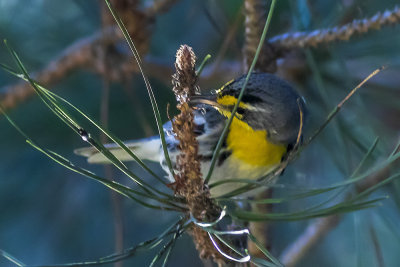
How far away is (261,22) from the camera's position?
99 centimetres

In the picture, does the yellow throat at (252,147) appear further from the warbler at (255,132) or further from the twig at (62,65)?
the twig at (62,65)

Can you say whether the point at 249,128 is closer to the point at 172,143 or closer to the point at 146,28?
the point at 172,143

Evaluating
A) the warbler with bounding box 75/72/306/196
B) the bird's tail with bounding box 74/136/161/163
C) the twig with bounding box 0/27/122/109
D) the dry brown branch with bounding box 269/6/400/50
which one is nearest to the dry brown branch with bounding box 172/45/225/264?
the warbler with bounding box 75/72/306/196

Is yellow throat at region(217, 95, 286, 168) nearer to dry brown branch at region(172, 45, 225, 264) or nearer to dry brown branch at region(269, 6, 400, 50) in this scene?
dry brown branch at region(269, 6, 400, 50)

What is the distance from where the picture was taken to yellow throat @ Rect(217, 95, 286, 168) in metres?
1.02

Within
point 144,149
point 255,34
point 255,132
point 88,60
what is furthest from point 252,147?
point 88,60

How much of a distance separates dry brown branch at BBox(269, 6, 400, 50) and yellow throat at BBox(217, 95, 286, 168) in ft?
0.57

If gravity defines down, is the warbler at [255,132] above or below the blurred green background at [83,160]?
below

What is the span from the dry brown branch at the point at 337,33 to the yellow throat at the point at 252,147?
0.57ft

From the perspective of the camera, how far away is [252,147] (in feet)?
3.37

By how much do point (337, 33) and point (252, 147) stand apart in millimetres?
254

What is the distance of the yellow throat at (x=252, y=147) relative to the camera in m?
1.02

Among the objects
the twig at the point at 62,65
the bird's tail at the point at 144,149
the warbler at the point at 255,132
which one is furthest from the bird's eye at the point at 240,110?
the twig at the point at 62,65

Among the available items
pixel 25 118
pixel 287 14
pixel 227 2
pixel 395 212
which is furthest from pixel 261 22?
pixel 25 118
